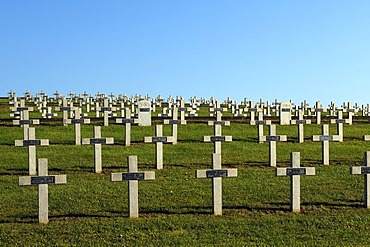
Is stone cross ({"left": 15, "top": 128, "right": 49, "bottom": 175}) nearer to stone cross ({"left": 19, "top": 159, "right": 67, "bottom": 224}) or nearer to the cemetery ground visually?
the cemetery ground

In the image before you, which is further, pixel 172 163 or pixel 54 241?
pixel 172 163

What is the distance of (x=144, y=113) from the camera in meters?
29.4

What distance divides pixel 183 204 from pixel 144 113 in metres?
17.1

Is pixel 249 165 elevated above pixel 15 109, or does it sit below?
below

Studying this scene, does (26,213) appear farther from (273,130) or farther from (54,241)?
(273,130)

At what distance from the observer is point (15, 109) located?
2984cm

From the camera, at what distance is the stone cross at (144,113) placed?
2894 centimetres

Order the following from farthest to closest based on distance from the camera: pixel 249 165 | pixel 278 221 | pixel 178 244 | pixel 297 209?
1. pixel 249 165
2. pixel 297 209
3. pixel 278 221
4. pixel 178 244

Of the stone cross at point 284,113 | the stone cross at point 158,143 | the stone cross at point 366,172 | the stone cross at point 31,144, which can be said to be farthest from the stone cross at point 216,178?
the stone cross at point 284,113

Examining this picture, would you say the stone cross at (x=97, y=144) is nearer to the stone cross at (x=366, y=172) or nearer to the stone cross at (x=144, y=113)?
the stone cross at (x=366, y=172)

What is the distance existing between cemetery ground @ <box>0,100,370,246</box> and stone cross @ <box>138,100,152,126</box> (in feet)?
25.3

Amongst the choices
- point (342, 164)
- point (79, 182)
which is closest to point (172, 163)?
point (79, 182)

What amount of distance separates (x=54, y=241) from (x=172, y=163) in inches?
342

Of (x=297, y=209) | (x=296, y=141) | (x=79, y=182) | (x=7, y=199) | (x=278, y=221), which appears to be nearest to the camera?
(x=278, y=221)
